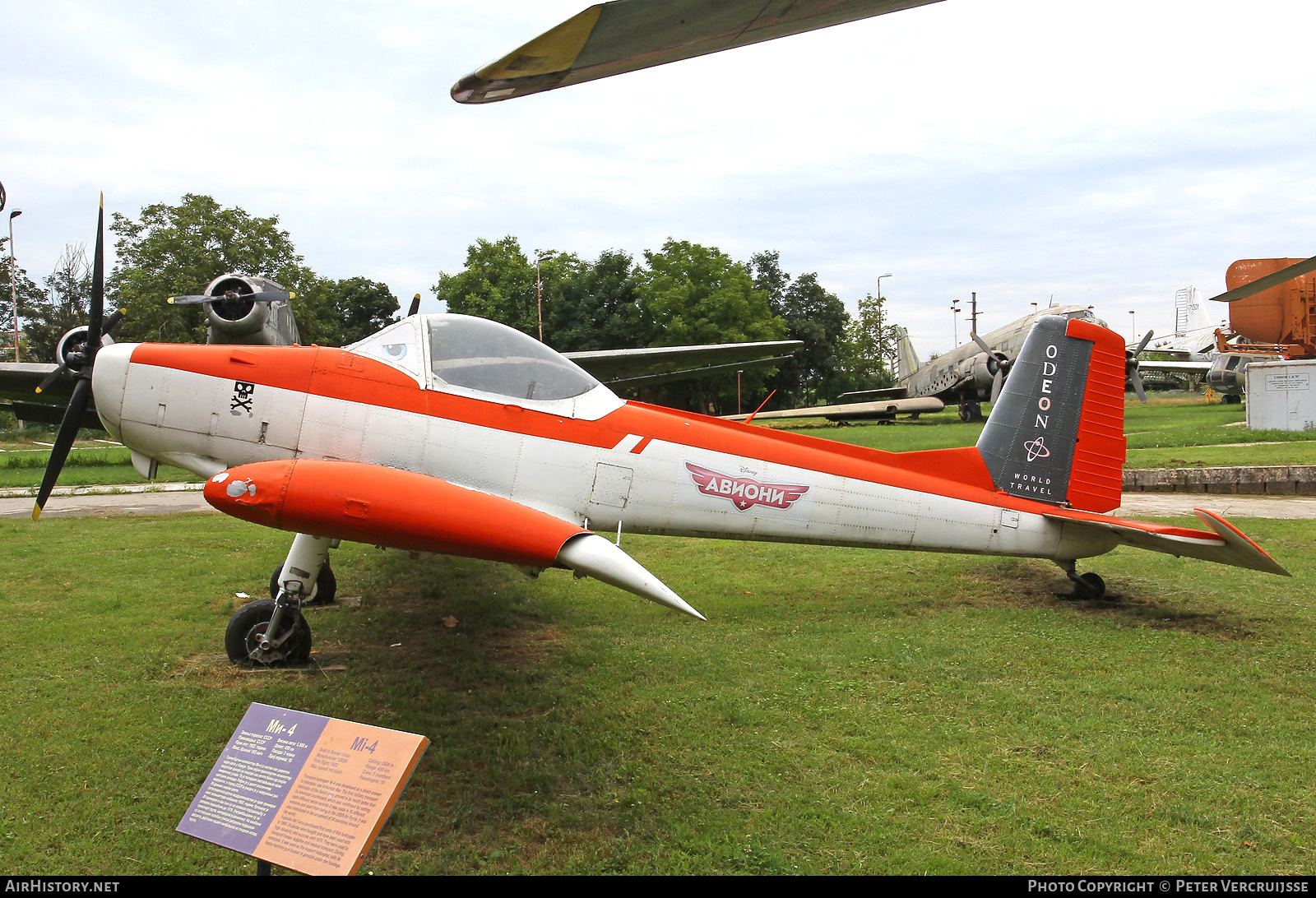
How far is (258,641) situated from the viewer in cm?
568

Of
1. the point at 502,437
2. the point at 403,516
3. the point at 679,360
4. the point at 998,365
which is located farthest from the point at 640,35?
the point at 998,365

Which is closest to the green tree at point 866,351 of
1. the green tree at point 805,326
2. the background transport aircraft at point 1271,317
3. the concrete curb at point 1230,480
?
the green tree at point 805,326

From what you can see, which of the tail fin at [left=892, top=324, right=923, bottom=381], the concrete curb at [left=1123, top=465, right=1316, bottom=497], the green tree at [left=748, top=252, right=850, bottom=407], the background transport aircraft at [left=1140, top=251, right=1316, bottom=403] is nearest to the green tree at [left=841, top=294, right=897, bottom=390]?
the green tree at [left=748, top=252, right=850, bottom=407]

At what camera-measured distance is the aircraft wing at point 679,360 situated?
39.6ft

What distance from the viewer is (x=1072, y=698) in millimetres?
4996

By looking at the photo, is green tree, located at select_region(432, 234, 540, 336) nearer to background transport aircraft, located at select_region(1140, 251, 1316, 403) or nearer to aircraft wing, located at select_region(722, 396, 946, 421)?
aircraft wing, located at select_region(722, 396, 946, 421)

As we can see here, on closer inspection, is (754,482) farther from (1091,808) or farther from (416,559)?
(416,559)

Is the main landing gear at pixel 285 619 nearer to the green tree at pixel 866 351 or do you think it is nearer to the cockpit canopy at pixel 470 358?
the cockpit canopy at pixel 470 358

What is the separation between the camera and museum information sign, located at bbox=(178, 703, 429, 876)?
2.39 m

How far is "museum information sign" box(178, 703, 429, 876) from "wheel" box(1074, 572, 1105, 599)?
6773mm

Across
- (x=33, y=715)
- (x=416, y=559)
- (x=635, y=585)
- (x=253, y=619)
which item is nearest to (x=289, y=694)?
(x=253, y=619)

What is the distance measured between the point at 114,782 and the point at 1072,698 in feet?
18.7

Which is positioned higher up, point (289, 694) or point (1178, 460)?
point (1178, 460)

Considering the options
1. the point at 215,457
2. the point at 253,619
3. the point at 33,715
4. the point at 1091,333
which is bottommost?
the point at 33,715
